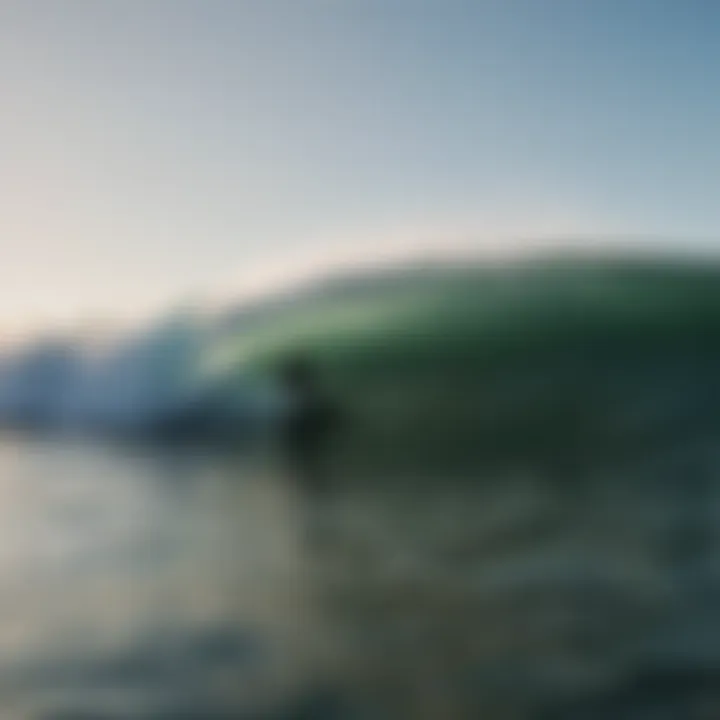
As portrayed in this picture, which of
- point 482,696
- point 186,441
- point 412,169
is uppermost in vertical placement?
point 412,169

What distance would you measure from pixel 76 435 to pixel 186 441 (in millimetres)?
198

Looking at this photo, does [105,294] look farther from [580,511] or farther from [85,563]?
[580,511]

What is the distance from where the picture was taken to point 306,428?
158 centimetres

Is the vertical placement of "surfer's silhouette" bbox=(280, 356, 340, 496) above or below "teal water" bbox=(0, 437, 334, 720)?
above

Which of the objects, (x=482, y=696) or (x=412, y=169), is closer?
(x=482, y=696)

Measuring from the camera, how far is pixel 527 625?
1508 mm

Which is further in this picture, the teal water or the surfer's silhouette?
the surfer's silhouette

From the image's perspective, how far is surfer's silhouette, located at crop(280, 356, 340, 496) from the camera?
61.8 inches

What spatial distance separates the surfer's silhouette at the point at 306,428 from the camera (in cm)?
157

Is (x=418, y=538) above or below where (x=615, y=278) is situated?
below

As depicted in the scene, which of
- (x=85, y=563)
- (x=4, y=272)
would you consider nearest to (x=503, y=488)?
(x=85, y=563)

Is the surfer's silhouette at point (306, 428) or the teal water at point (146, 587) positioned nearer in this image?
the teal water at point (146, 587)

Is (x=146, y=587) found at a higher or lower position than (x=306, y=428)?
lower

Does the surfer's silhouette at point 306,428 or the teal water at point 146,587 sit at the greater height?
the surfer's silhouette at point 306,428
